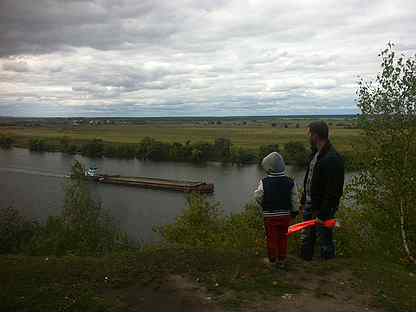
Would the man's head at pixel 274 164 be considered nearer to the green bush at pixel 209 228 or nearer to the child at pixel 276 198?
the child at pixel 276 198

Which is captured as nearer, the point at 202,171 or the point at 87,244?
the point at 87,244

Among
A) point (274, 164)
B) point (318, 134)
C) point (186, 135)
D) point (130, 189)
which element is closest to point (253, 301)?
point (274, 164)

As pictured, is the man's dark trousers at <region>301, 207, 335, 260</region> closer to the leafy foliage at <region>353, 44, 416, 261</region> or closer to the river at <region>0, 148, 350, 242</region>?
the leafy foliage at <region>353, 44, 416, 261</region>

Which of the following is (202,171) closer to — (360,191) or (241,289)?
(360,191)

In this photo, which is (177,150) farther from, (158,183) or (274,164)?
(274,164)

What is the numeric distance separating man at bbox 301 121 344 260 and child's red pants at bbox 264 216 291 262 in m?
0.51

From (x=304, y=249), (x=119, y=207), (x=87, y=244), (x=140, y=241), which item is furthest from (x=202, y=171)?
(x=304, y=249)

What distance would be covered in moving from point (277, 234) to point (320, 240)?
0.88 meters

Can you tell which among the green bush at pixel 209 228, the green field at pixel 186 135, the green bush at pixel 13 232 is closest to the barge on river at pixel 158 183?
the green field at pixel 186 135

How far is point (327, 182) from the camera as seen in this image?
5359 mm

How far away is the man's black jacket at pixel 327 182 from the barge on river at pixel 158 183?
2675 centimetres

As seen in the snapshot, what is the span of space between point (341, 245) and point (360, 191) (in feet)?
7.02

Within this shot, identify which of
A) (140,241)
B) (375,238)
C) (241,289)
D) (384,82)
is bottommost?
(140,241)

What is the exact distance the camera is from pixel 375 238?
11188 mm
